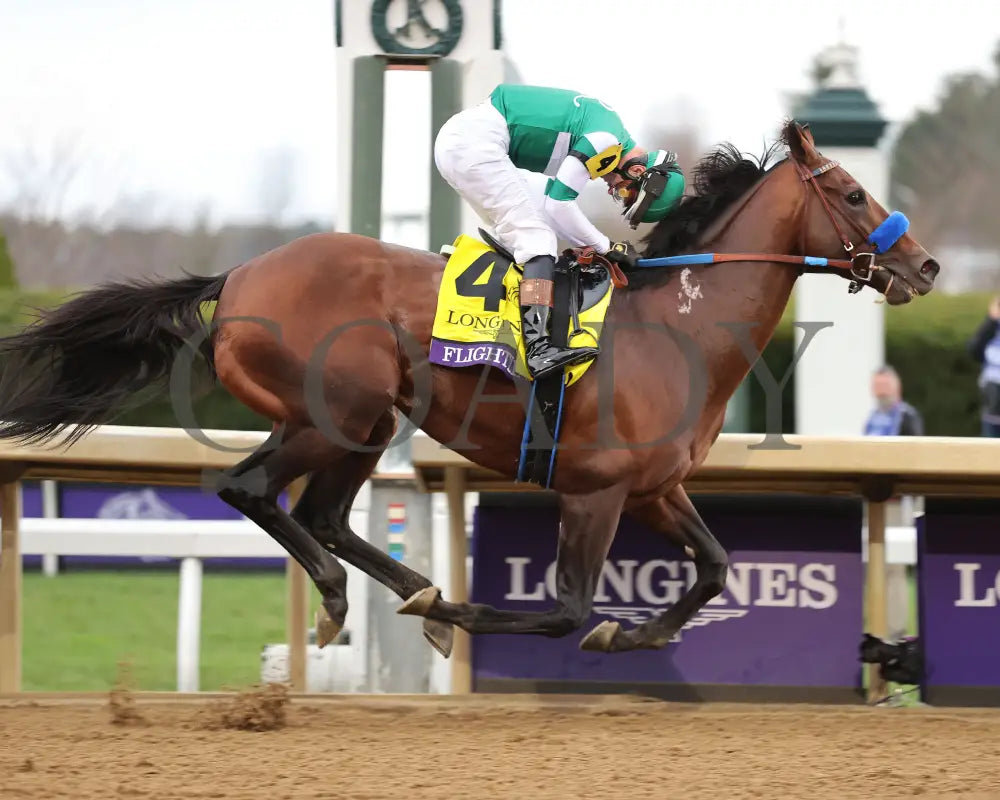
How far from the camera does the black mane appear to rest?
475cm

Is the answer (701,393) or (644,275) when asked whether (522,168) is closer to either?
(644,275)

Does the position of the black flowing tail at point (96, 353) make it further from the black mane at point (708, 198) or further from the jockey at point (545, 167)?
the black mane at point (708, 198)

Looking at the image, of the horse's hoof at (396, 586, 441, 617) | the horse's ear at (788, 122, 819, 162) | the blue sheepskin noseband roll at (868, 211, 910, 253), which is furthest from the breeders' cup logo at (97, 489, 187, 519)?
the blue sheepskin noseband roll at (868, 211, 910, 253)

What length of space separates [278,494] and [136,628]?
13.0 ft

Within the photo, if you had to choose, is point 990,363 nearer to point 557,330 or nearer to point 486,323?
point 557,330

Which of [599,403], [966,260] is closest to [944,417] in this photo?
[599,403]

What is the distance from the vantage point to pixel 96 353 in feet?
15.4

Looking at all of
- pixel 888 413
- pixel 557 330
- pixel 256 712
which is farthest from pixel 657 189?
pixel 888 413

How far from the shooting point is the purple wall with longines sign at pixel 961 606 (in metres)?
5.02

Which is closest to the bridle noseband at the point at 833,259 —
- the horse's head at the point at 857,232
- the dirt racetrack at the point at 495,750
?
the horse's head at the point at 857,232

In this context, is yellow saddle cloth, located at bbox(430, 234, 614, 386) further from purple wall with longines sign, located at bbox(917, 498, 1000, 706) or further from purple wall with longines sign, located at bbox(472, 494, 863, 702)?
purple wall with longines sign, located at bbox(917, 498, 1000, 706)

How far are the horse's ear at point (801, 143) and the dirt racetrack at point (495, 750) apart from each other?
1.89m

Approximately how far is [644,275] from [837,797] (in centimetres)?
190

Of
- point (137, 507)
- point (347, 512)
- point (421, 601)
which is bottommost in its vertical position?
point (421, 601)
